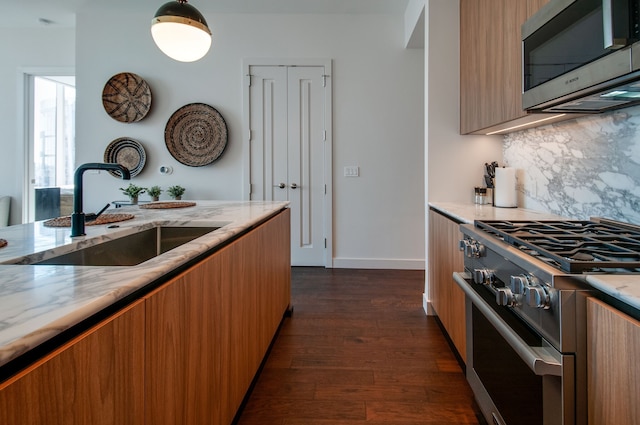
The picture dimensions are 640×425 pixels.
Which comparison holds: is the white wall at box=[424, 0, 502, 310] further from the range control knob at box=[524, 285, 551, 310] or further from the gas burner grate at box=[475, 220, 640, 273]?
the range control knob at box=[524, 285, 551, 310]

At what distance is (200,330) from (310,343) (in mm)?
1348

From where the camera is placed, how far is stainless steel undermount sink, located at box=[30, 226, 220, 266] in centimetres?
131

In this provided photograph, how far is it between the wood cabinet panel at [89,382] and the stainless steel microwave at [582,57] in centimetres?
140

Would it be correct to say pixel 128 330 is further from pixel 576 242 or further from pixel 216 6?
pixel 216 6

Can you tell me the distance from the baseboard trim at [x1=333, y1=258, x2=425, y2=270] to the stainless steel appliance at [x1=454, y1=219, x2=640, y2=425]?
266 centimetres

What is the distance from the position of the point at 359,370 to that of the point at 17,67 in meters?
5.32

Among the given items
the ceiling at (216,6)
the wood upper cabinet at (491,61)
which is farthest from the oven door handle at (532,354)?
the ceiling at (216,6)

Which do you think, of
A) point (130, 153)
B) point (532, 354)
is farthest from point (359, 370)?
point (130, 153)

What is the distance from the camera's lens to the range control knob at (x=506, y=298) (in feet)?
3.57

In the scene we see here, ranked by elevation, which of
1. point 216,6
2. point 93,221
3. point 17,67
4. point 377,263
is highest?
point 216,6

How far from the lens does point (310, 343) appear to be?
92.4 inches

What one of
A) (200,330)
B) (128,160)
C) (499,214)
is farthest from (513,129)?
(128,160)

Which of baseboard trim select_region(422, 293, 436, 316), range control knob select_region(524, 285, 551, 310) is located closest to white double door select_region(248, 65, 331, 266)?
baseboard trim select_region(422, 293, 436, 316)

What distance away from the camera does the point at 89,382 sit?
2.02 feet
